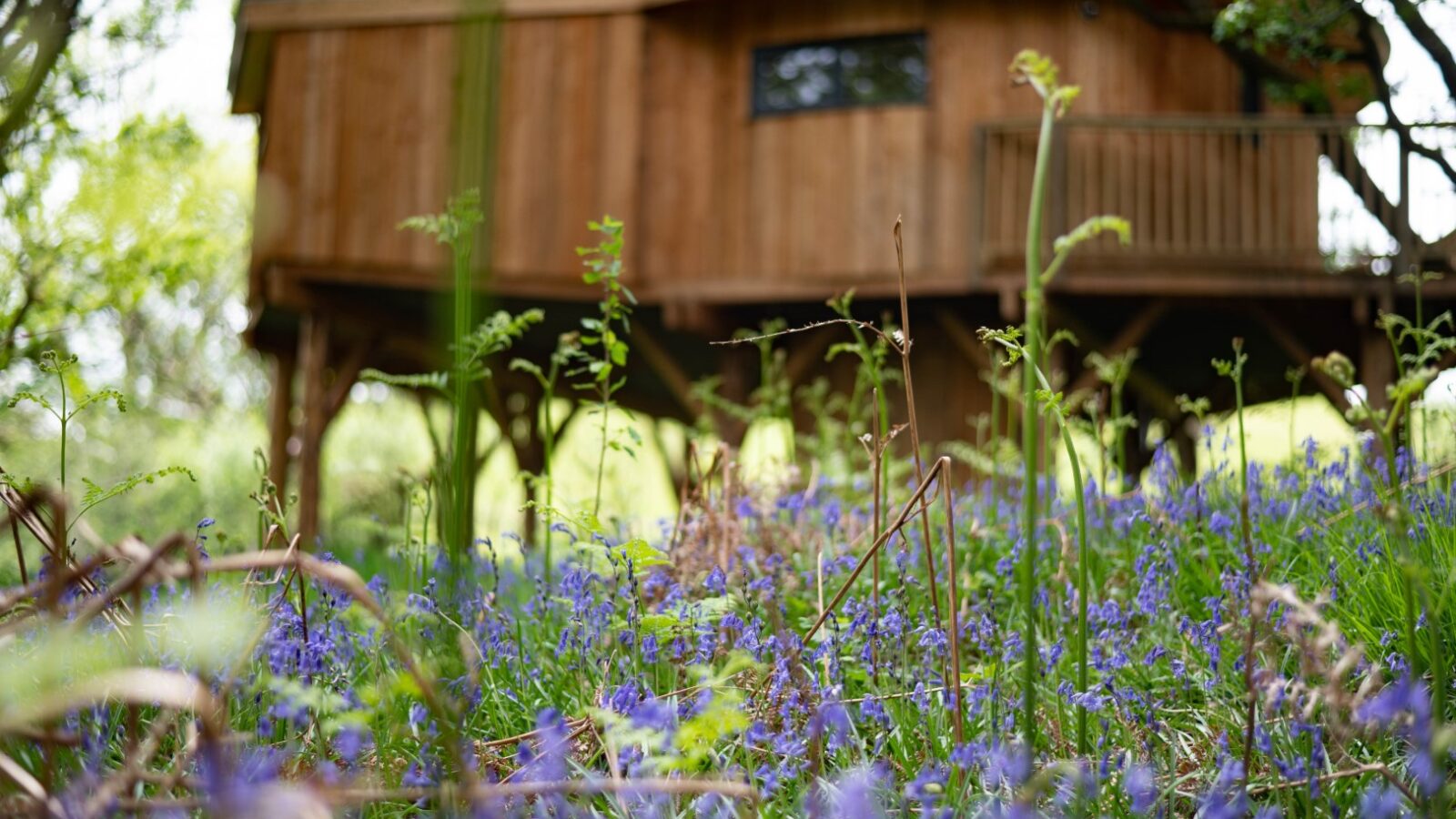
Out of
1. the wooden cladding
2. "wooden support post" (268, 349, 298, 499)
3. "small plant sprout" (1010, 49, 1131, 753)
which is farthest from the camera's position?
"wooden support post" (268, 349, 298, 499)

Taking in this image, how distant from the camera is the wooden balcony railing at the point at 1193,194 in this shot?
925cm

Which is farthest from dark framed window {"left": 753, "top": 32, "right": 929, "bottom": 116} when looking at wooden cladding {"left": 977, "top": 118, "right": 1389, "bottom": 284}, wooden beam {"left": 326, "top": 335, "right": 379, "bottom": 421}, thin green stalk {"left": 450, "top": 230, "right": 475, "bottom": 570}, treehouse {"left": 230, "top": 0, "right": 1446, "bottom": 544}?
thin green stalk {"left": 450, "top": 230, "right": 475, "bottom": 570}

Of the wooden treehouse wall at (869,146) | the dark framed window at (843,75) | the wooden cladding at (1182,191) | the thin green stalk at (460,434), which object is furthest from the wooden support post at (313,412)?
the thin green stalk at (460,434)

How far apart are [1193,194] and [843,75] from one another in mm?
3070

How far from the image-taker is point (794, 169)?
34.0ft

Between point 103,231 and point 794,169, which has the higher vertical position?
point 794,169

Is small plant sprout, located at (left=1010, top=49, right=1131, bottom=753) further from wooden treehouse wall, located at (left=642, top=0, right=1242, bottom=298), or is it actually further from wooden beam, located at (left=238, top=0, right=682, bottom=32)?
wooden beam, located at (left=238, top=0, right=682, bottom=32)

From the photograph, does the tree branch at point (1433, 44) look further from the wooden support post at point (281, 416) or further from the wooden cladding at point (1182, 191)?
the wooden support post at point (281, 416)

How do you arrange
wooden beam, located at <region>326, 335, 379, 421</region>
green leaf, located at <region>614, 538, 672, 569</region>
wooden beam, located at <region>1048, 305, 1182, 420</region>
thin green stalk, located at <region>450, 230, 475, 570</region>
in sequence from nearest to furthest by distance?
1. thin green stalk, located at <region>450, 230, 475, 570</region>
2. green leaf, located at <region>614, 538, 672, 569</region>
3. wooden beam, located at <region>1048, 305, 1182, 420</region>
4. wooden beam, located at <region>326, 335, 379, 421</region>

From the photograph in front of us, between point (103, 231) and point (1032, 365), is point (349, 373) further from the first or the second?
point (1032, 365)

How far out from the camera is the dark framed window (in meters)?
10.4

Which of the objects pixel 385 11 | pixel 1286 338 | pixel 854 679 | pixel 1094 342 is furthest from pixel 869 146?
pixel 854 679

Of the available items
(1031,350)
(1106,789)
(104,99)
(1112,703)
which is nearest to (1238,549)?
(1112,703)

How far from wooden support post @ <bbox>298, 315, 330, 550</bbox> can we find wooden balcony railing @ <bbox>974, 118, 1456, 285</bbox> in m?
5.65
